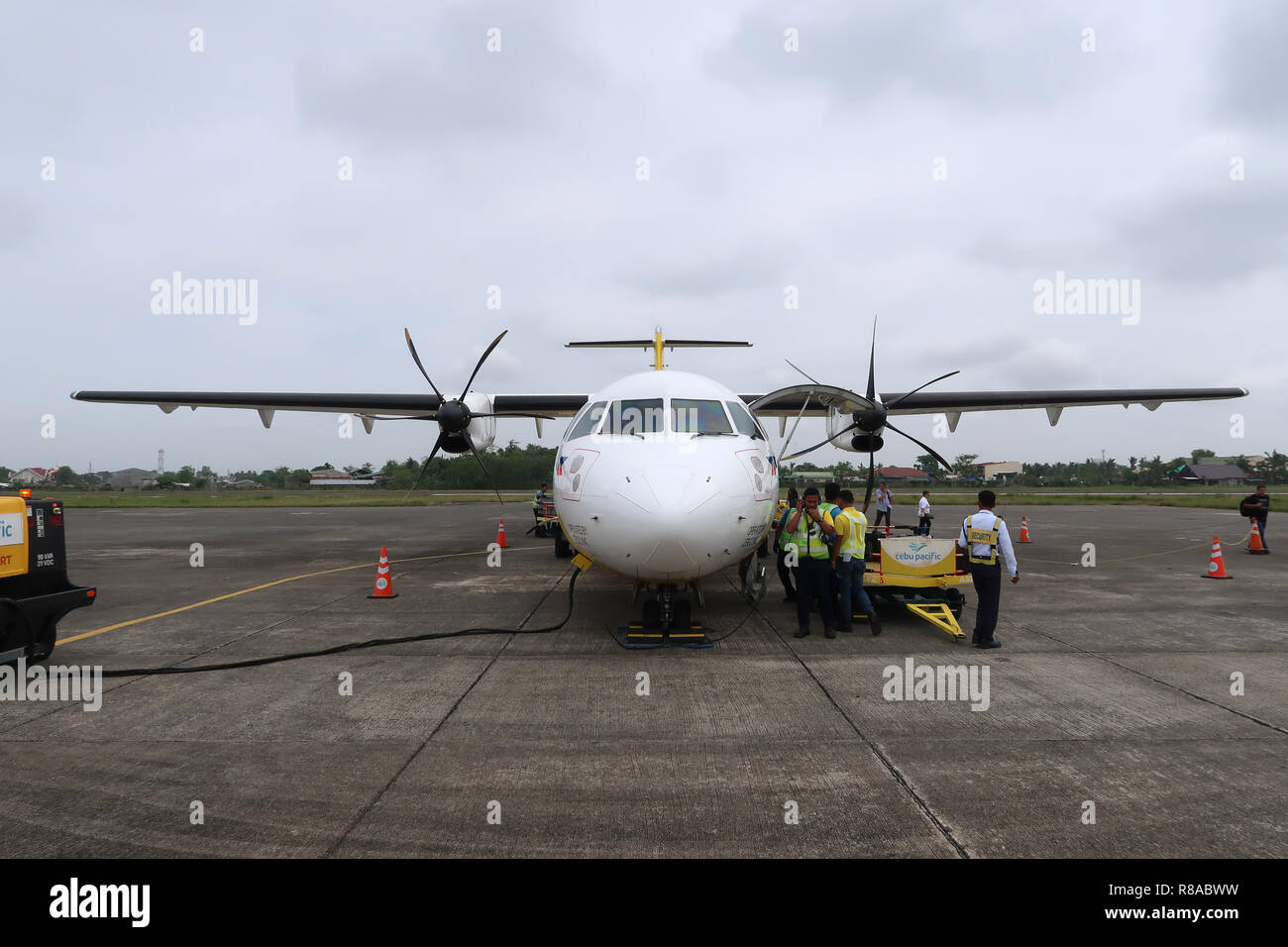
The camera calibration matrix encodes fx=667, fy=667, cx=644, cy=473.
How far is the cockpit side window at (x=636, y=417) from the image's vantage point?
276 inches

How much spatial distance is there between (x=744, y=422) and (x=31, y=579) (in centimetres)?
709

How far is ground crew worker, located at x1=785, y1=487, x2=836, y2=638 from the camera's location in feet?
23.5

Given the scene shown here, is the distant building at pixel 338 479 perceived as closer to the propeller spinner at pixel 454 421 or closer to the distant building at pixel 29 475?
A: the distant building at pixel 29 475

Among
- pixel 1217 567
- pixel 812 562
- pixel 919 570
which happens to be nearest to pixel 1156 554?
pixel 1217 567

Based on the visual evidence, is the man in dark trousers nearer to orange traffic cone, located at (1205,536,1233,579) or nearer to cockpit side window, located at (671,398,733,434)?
orange traffic cone, located at (1205,536,1233,579)

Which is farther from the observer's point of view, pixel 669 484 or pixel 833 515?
pixel 833 515

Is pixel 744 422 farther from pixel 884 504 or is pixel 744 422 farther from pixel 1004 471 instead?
pixel 1004 471

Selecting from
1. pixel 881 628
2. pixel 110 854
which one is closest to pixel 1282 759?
pixel 881 628

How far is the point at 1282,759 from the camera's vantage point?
4.04 meters

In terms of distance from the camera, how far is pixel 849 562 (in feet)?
24.8

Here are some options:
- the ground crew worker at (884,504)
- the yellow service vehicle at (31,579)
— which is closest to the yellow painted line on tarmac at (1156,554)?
the ground crew worker at (884,504)

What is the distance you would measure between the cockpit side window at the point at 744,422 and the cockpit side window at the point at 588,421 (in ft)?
4.82

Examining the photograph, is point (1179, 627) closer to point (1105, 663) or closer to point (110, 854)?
point (1105, 663)
